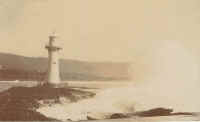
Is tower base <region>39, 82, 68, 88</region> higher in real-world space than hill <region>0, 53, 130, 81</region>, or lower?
→ lower

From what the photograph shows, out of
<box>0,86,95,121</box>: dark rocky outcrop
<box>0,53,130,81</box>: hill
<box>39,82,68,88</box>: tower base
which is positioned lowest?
<box>0,86,95,121</box>: dark rocky outcrop

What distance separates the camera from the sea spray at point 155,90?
4.71ft

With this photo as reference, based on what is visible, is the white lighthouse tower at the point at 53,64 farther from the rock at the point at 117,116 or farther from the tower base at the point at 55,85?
the rock at the point at 117,116

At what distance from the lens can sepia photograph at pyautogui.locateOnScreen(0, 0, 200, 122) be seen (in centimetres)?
135

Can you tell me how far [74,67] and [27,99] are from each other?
0.23 m

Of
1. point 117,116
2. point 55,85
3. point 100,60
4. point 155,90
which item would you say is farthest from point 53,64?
point 155,90

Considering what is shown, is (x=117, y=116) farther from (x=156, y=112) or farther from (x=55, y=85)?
(x=55, y=85)

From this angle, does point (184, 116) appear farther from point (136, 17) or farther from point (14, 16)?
point (14, 16)

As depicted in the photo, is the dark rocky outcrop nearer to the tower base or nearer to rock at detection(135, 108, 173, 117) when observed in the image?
the tower base

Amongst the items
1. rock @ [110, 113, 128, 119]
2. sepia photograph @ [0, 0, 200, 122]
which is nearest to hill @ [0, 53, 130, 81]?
sepia photograph @ [0, 0, 200, 122]

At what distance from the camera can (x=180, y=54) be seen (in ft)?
5.09

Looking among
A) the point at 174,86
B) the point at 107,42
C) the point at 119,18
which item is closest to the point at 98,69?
the point at 107,42

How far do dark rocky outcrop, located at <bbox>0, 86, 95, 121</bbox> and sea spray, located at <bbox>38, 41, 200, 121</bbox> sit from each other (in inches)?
1.9

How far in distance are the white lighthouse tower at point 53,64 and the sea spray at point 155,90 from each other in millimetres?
111
